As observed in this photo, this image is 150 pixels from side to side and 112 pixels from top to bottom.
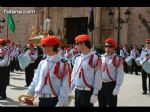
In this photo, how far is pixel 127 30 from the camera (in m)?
35.0

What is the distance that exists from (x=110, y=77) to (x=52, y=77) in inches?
101

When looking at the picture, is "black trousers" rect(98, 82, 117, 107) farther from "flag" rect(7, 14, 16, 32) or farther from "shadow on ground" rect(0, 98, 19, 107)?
"flag" rect(7, 14, 16, 32)

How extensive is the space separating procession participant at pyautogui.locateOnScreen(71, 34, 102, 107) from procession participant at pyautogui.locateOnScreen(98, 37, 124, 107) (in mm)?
1205

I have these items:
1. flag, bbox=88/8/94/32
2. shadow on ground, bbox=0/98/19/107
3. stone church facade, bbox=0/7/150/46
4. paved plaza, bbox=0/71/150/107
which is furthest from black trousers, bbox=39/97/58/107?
flag, bbox=88/8/94/32

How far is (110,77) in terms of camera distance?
848cm

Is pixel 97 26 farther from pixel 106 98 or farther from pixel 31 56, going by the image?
pixel 106 98

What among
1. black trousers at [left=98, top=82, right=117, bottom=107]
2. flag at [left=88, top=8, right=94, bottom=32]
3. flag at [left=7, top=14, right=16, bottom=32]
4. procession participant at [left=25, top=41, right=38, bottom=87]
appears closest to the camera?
black trousers at [left=98, top=82, right=117, bottom=107]

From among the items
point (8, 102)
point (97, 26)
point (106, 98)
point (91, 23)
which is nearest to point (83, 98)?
point (106, 98)

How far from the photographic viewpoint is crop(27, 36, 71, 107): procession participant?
20.0 feet

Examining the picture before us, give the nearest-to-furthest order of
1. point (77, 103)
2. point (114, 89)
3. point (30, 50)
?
1. point (77, 103)
2. point (114, 89)
3. point (30, 50)
